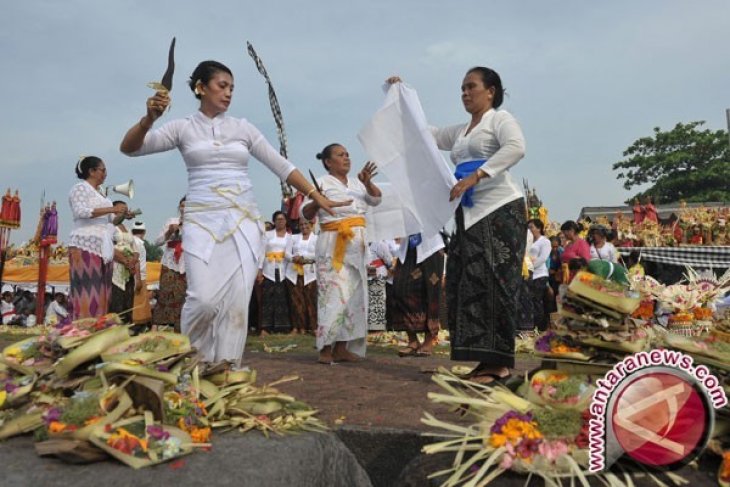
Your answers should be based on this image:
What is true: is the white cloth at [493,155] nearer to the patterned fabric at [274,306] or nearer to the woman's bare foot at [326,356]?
the woman's bare foot at [326,356]

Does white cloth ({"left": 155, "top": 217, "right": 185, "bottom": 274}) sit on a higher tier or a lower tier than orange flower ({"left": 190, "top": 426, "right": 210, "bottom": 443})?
higher

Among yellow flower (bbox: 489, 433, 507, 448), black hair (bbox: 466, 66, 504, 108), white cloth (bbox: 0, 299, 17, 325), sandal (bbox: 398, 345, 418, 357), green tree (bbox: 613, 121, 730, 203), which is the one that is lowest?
white cloth (bbox: 0, 299, 17, 325)

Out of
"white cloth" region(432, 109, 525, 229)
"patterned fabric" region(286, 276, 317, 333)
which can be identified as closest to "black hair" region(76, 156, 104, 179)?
"white cloth" region(432, 109, 525, 229)

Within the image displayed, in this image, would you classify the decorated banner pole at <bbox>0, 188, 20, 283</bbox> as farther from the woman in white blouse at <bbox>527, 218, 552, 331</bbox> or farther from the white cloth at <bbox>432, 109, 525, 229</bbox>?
the white cloth at <bbox>432, 109, 525, 229</bbox>

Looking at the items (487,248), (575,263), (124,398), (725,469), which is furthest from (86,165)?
(575,263)

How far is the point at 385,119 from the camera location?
493 cm

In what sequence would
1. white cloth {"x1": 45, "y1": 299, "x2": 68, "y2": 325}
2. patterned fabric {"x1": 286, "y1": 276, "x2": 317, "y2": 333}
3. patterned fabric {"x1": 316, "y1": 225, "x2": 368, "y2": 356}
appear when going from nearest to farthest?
patterned fabric {"x1": 316, "y1": 225, "x2": 368, "y2": 356} < patterned fabric {"x1": 286, "y1": 276, "x2": 317, "y2": 333} < white cloth {"x1": 45, "y1": 299, "x2": 68, "y2": 325}

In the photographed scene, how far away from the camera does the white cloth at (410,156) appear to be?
467 centimetres

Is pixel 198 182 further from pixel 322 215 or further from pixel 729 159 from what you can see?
pixel 729 159

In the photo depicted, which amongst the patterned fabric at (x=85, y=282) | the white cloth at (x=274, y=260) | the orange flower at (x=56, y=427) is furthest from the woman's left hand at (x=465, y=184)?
the white cloth at (x=274, y=260)

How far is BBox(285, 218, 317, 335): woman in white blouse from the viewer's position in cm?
1129

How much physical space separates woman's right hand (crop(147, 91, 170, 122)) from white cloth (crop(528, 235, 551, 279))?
8.53 meters

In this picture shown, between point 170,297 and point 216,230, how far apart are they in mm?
5843

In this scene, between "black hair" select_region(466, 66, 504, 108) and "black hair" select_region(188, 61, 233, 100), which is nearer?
"black hair" select_region(188, 61, 233, 100)
